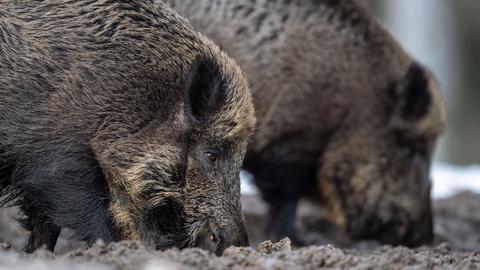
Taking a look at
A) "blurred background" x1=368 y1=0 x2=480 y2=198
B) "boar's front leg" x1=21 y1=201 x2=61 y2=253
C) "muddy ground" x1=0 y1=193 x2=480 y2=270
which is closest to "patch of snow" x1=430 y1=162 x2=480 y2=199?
"muddy ground" x1=0 y1=193 x2=480 y2=270

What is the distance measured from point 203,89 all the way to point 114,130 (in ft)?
1.75

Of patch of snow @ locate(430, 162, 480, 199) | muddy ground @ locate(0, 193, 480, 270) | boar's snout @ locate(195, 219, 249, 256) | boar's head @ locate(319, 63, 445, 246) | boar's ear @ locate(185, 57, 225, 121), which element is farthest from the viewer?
patch of snow @ locate(430, 162, 480, 199)

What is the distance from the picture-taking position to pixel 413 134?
28.8 feet

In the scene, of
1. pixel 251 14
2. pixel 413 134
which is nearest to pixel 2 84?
pixel 251 14

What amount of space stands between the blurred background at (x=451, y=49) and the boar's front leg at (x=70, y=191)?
52.5ft

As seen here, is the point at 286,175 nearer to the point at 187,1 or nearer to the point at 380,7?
the point at 187,1

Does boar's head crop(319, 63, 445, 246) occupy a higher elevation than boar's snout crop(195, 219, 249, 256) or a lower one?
higher

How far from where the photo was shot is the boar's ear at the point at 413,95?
849 cm

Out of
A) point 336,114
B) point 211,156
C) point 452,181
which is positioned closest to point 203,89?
point 211,156

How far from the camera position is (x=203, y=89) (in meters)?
5.35

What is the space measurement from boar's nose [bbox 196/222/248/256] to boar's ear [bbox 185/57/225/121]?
0.63 metres

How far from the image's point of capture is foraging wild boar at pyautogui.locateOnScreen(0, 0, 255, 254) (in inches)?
203

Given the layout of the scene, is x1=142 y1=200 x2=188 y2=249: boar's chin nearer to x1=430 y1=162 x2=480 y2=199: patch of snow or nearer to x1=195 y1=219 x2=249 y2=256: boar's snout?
x1=195 y1=219 x2=249 y2=256: boar's snout

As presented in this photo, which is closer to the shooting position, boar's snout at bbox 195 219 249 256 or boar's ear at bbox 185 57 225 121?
boar's snout at bbox 195 219 249 256
